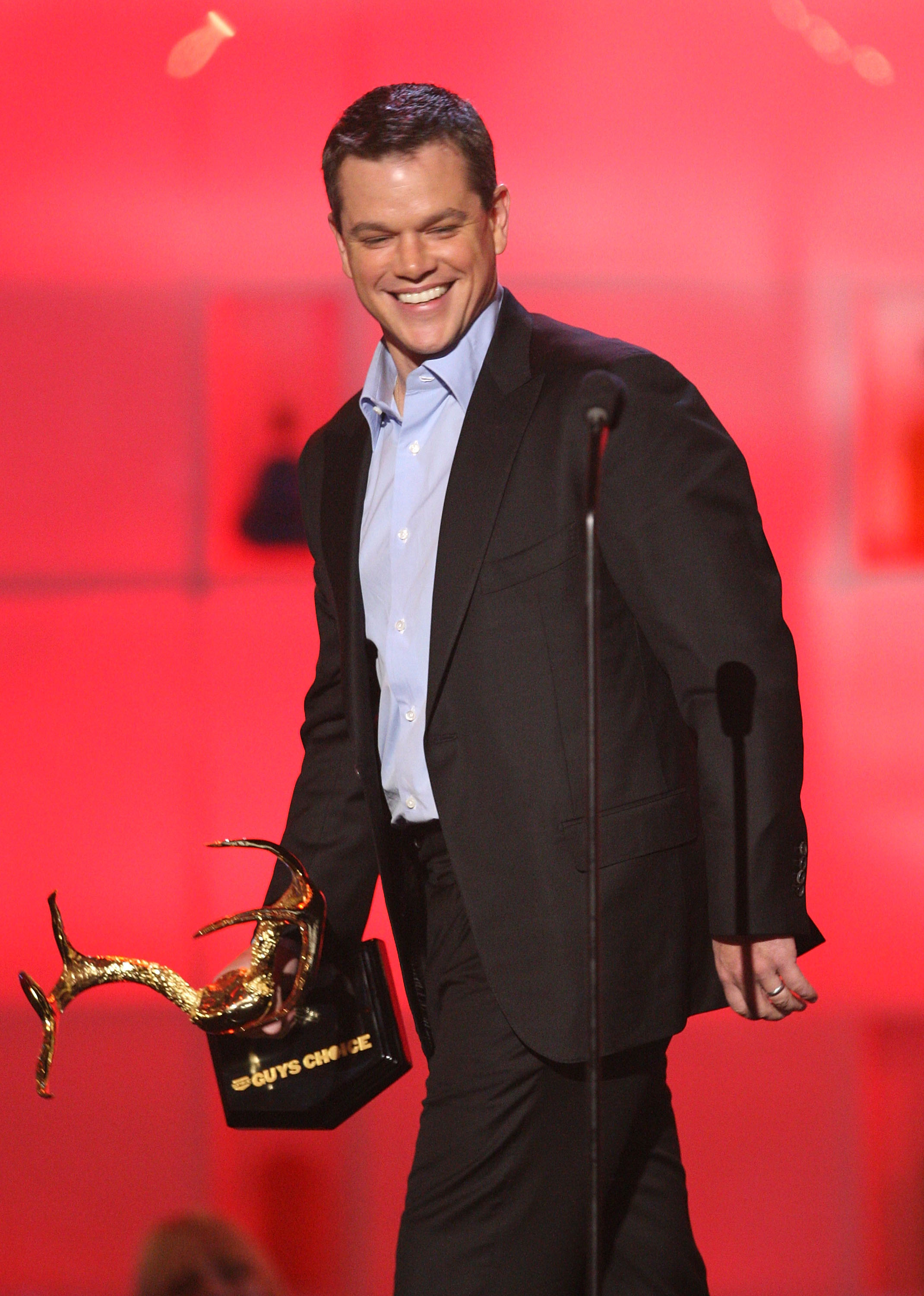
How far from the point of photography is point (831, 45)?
2738 millimetres

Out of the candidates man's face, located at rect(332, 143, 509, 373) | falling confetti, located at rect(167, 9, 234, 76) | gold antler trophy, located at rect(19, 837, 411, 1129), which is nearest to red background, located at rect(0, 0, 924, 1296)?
falling confetti, located at rect(167, 9, 234, 76)

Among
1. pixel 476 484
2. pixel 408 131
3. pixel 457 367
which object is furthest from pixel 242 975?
pixel 408 131

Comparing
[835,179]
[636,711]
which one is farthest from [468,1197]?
[835,179]

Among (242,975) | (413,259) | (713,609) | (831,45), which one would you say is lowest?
(242,975)

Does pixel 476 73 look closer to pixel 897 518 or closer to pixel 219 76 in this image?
pixel 219 76

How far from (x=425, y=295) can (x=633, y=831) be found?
61 cm

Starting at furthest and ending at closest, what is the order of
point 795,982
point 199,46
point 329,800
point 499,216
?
1. point 199,46
2. point 329,800
3. point 499,216
4. point 795,982

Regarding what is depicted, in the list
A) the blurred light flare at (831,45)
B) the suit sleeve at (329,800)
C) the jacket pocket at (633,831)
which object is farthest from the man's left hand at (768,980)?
the blurred light flare at (831,45)

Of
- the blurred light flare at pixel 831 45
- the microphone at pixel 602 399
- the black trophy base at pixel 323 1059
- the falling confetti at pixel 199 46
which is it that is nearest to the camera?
the microphone at pixel 602 399

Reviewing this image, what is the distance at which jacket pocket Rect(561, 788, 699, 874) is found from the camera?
1.50 meters

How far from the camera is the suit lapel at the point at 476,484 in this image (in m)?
1.54

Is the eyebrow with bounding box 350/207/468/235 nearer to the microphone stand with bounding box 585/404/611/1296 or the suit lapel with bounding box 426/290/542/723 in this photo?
the suit lapel with bounding box 426/290/542/723

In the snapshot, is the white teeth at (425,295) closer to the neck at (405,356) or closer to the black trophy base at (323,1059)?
the neck at (405,356)

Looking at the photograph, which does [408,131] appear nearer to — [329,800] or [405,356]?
[405,356]
